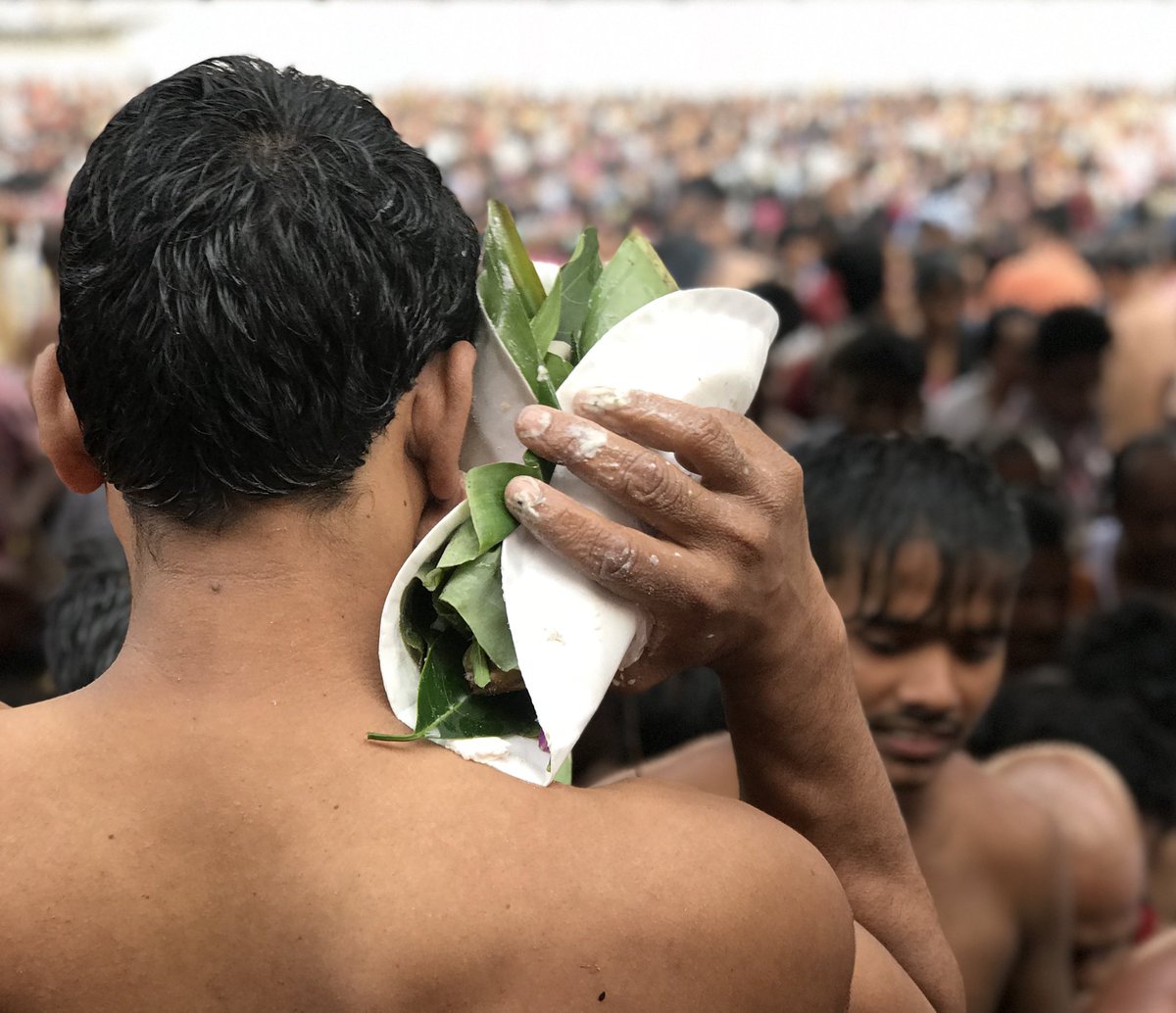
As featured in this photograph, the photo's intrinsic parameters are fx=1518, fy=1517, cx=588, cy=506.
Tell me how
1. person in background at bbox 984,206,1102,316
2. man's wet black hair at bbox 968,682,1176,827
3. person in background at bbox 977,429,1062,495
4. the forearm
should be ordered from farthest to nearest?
person in background at bbox 984,206,1102,316 < person in background at bbox 977,429,1062,495 < man's wet black hair at bbox 968,682,1176,827 < the forearm

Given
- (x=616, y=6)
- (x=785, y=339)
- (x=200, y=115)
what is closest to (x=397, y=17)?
(x=785, y=339)

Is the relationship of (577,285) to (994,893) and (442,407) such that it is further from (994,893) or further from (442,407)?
(994,893)

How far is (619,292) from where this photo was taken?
161 centimetres

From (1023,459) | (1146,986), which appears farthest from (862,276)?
(1146,986)

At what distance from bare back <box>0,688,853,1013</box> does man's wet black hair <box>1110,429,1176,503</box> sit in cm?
452

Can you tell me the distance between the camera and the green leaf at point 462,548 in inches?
54.9

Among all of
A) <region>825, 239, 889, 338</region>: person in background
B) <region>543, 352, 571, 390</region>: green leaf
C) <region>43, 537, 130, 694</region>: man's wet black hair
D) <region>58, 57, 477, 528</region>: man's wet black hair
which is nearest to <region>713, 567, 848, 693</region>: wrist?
<region>543, 352, 571, 390</region>: green leaf

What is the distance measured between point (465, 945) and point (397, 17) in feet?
23.5

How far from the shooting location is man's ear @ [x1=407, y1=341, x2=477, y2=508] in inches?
56.4

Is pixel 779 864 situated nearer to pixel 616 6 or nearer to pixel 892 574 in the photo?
pixel 892 574

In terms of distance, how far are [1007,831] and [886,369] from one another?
3088mm

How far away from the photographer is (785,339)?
25.0ft

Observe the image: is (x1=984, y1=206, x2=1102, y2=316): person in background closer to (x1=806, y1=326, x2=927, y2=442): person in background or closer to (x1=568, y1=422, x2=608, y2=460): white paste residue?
(x1=806, y1=326, x2=927, y2=442): person in background

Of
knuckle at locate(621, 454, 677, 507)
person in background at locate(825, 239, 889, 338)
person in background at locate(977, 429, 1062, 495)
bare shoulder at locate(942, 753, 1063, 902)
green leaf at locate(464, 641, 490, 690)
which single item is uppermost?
knuckle at locate(621, 454, 677, 507)
